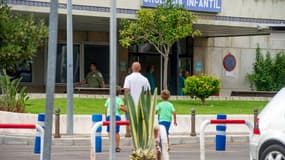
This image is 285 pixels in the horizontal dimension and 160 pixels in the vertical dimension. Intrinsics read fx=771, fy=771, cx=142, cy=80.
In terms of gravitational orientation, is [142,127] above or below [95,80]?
below

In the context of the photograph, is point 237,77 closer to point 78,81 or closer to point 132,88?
point 78,81

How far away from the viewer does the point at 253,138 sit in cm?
1188

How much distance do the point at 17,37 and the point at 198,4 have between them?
74.5ft

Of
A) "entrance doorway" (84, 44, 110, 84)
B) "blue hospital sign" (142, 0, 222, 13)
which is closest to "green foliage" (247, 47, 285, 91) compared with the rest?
"blue hospital sign" (142, 0, 222, 13)

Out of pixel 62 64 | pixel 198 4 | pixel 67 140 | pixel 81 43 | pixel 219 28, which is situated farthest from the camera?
pixel 81 43

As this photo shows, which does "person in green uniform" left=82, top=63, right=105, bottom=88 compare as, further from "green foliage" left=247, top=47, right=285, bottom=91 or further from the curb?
the curb

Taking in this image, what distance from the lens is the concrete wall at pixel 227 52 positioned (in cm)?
3728

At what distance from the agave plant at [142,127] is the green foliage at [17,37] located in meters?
1.73

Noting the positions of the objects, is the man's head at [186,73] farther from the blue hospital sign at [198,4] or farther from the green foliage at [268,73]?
the blue hospital sign at [198,4]

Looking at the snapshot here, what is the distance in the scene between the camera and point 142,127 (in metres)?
11.2

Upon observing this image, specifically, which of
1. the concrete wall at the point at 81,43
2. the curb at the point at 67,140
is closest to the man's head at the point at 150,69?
the concrete wall at the point at 81,43

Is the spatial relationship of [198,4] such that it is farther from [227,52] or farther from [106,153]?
[106,153]

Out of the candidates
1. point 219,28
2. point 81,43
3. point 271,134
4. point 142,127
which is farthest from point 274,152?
point 81,43

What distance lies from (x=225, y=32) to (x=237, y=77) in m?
2.77
